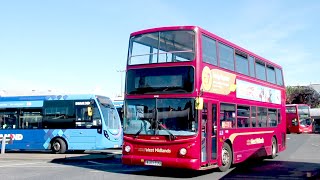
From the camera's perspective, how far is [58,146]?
21.4m

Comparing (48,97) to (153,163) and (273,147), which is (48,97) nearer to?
(153,163)

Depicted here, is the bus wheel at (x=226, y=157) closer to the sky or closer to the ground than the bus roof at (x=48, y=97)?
closer to the ground

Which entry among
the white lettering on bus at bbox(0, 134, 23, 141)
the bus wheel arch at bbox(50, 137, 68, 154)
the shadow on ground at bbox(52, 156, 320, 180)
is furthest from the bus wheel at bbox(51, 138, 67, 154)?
the shadow on ground at bbox(52, 156, 320, 180)

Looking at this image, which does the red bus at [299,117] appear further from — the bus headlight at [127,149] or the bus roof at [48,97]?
the bus headlight at [127,149]

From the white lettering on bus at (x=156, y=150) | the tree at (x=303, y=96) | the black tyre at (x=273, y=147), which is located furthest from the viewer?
the tree at (x=303, y=96)

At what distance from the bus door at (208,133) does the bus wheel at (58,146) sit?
1058 cm

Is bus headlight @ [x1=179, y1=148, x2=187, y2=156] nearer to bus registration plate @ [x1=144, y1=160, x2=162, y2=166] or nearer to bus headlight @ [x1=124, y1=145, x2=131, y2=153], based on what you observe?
bus registration plate @ [x1=144, y1=160, x2=162, y2=166]

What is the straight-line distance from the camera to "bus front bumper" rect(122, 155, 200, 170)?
11711 millimetres

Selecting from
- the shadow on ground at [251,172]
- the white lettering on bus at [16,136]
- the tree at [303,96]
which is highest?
the tree at [303,96]

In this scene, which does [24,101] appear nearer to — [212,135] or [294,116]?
[212,135]

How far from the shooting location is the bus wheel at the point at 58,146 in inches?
835

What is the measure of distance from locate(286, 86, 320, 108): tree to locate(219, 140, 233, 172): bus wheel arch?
7033cm

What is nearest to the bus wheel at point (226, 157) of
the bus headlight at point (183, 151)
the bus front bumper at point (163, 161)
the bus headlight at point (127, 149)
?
the bus front bumper at point (163, 161)

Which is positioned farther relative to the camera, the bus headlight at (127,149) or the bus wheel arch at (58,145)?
the bus wheel arch at (58,145)
